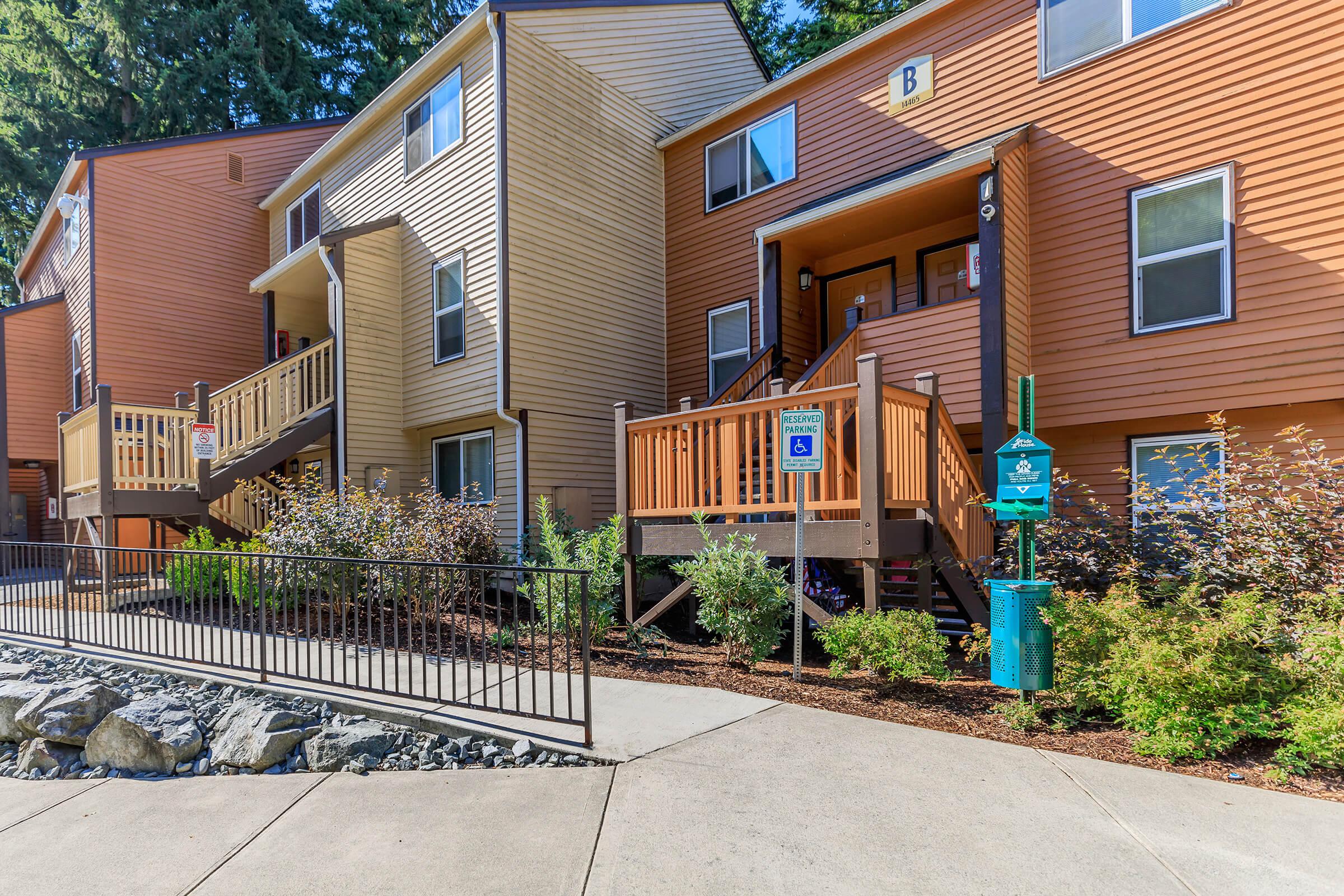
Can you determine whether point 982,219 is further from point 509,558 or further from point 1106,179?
point 509,558

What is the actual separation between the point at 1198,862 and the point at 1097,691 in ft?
5.48

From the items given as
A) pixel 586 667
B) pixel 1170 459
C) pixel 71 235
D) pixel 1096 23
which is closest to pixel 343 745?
pixel 586 667

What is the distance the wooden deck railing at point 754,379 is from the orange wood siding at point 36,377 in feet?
50.9

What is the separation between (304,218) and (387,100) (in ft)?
13.9

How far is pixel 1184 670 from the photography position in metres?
4.22

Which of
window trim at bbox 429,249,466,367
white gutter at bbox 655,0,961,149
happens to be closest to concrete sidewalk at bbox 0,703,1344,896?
window trim at bbox 429,249,466,367

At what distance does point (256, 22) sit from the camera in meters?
23.1

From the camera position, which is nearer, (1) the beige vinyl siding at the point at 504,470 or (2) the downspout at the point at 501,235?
(2) the downspout at the point at 501,235

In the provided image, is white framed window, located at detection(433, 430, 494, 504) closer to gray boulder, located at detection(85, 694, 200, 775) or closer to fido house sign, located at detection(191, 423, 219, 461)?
fido house sign, located at detection(191, 423, 219, 461)

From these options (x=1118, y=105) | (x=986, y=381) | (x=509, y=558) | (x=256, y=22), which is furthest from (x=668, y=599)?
(x=256, y=22)

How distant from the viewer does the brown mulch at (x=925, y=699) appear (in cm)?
410

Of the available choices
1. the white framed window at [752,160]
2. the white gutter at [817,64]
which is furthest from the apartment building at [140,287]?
the white framed window at [752,160]

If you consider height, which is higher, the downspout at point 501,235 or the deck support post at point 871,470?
the downspout at point 501,235

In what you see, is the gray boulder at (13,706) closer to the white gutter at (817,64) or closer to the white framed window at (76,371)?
the white gutter at (817,64)
